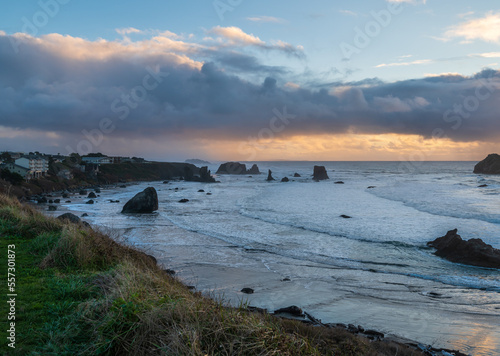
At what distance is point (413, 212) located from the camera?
3362 cm

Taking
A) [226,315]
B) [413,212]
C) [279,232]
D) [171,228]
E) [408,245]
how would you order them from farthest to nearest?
[413,212], [171,228], [279,232], [408,245], [226,315]

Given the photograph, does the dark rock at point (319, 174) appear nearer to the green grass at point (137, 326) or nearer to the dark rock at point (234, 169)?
the dark rock at point (234, 169)

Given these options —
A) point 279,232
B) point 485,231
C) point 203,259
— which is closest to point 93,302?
point 203,259

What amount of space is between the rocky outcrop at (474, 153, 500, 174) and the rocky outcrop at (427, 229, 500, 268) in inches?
5020

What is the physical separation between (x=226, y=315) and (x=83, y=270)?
512 cm

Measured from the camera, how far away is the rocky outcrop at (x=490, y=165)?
401 feet

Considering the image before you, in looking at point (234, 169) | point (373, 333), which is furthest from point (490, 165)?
point (373, 333)

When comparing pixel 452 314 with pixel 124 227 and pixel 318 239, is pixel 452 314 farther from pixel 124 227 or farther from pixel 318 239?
pixel 124 227

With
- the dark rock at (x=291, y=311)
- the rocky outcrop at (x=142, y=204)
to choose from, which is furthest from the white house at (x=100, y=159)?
the dark rock at (x=291, y=311)

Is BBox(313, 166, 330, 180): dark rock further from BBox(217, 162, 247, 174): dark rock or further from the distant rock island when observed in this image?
BBox(217, 162, 247, 174): dark rock

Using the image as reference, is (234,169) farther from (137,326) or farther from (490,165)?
(137,326)

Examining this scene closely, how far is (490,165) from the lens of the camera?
125250 mm

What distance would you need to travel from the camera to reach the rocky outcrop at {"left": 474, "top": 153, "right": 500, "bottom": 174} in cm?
12212

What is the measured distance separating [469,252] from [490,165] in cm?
13363
